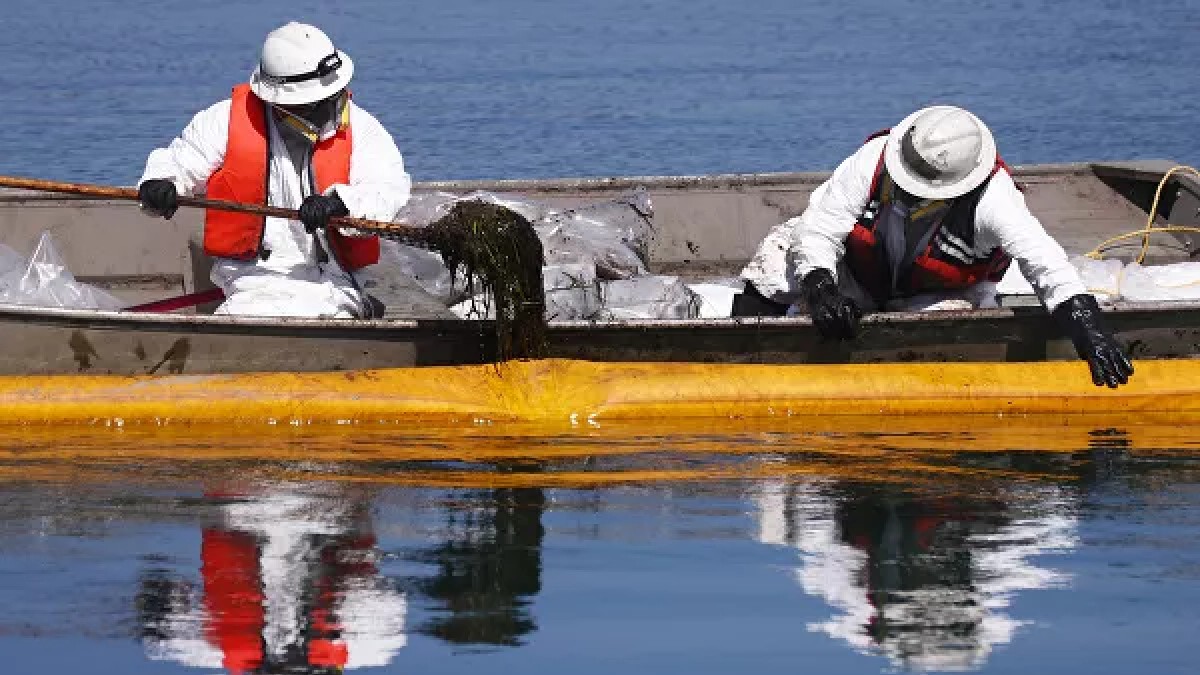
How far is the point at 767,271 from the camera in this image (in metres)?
11.8

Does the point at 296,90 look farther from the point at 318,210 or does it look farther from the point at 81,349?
the point at 81,349

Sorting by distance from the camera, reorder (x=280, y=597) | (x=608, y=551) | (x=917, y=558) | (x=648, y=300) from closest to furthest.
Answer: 1. (x=280, y=597)
2. (x=917, y=558)
3. (x=608, y=551)
4. (x=648, y=300)

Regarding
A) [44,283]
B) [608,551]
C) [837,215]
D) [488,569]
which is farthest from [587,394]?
[44,283]

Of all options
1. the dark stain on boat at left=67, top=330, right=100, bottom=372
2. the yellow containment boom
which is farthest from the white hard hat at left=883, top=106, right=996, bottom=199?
the dark stain on boat at left=67, top=330, right=100, bottom=372

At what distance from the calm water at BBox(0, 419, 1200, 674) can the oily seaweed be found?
51 centimetres

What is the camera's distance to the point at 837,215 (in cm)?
1114

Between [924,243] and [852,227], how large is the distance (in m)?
0.37

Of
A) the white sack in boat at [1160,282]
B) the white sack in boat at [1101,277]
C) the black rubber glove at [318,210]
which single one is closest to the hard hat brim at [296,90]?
the black rubber glove at [318,210]

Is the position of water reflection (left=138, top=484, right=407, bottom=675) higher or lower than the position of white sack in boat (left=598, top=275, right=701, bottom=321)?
lower

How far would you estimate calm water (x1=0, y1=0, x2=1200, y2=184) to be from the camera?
77.8ft

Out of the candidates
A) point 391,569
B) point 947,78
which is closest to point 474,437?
point 391,569

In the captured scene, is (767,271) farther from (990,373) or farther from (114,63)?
(114,63)

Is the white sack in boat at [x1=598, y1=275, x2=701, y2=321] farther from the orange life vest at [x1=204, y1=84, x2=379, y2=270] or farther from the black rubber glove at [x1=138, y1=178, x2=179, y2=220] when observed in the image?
the black rubber glove at [x1=138, y1=178, x2=179, y2=220]

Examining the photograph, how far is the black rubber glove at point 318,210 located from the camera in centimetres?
1091
